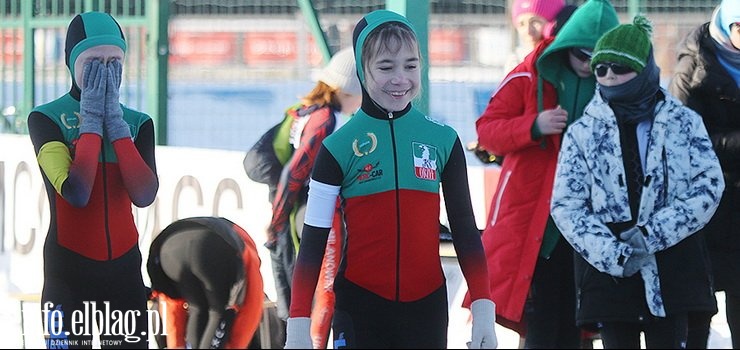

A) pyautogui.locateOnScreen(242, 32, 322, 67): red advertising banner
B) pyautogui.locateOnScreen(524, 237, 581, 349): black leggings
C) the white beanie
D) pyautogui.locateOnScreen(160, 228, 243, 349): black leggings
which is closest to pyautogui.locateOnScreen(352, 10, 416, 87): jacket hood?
pyautogui.locateOnScreen(524, 237, 581, 349): black leggings

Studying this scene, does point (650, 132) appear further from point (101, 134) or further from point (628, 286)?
point (101, 134)

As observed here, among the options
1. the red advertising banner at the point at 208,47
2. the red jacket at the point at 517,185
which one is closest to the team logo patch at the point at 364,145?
the red jacket at the point at 517,185

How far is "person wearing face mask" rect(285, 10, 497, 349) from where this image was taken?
4516 mm

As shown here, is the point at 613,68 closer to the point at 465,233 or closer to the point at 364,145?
the point at 465,233

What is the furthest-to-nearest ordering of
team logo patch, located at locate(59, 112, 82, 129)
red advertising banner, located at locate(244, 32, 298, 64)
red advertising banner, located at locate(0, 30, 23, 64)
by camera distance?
1. red advertising banner, located at locate(244, 32, 298, 64)
2. red advertising banner, located at locate(0, 30, 23, 64)
3. team logo patch, located at locate(59, 112, 82, 129)

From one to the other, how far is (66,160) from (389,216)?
47.1 inches

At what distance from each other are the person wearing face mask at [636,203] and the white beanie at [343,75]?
1647 mm

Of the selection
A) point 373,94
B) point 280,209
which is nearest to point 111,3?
point 280,209

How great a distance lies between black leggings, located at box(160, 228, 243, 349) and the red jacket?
44.1 inches

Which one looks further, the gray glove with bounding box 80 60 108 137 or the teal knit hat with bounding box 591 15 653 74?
the teal knit hat with bounding box 591 15 653 74

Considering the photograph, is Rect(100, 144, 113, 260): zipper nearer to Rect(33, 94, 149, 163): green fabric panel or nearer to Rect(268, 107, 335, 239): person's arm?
Rect(33, 94, 149, 163): green fabric panel

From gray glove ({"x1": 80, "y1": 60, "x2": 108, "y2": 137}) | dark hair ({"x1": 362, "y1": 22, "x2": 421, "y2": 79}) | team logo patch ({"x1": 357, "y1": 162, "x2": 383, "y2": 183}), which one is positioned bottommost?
team logo patch ({"x1": 357, "y1": 162, "x2": 383, "y2": 183})

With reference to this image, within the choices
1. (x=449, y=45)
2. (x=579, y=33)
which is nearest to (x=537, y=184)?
(x=579, y=33)

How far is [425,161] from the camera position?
15.0ft
